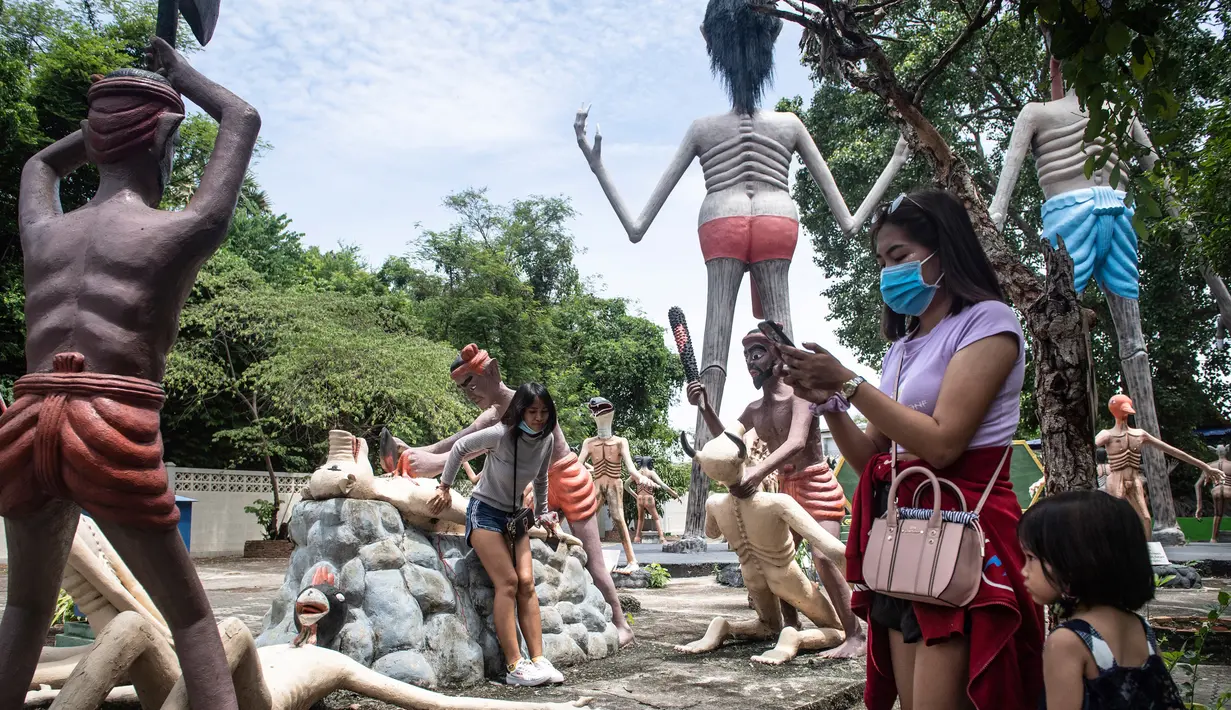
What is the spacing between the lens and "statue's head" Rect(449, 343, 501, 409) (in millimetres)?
5336

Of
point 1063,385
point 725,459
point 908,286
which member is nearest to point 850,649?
point 725,459

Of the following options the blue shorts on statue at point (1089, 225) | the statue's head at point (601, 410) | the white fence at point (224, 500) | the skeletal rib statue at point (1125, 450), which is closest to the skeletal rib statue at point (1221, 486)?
the skeletal rib statue at point (1125, 450)

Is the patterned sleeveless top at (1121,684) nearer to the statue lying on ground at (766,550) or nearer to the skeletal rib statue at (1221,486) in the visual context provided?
the statue lying on ground at (766,550)

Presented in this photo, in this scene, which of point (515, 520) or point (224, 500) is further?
point (224, 500)

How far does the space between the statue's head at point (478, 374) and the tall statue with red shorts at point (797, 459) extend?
1188 mm

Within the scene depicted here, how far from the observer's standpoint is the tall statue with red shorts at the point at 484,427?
207 inches

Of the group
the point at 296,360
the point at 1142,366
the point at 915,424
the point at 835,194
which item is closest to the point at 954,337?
the point at 915,424

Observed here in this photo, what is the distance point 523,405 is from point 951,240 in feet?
9.33

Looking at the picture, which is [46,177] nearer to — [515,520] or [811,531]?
[515,520]

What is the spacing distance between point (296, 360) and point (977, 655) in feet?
48.4

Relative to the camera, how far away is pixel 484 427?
5.31 metres

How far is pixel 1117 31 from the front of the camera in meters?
1.98

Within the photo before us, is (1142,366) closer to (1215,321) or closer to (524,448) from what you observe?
(1215,321)

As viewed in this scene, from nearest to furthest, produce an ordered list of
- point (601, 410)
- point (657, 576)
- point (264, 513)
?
point (601, 410)
point (657, 576)
point (264, 513)
